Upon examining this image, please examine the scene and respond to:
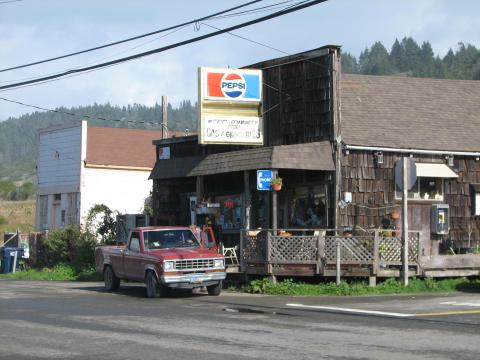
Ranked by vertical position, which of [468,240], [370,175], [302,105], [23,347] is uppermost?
[302,105]

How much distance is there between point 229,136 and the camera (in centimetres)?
2456

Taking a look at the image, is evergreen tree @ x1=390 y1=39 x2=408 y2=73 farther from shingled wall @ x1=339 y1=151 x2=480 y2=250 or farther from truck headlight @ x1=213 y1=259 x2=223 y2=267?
truck headlight @ x1=213 y1=259 x2=223 y2=267

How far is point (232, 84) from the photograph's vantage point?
2450 cm

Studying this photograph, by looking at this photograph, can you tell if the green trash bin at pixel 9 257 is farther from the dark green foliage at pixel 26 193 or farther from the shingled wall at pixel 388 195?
the dark green foliage at pixel 26 193

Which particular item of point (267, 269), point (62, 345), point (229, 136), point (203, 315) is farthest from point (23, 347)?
point (229, 136)

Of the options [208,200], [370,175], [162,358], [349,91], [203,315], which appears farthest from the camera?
[208,200]

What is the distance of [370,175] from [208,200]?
6.55m

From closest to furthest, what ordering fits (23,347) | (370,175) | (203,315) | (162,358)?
1. (162,358)
2. (23,347)
3. (203,315)
4. (370,175)

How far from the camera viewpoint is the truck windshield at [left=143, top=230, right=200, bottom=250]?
20734mm

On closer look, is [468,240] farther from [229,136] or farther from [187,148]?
[187,148]

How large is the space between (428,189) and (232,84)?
22.4 ft

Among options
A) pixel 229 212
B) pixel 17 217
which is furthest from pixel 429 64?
pixel 229 212

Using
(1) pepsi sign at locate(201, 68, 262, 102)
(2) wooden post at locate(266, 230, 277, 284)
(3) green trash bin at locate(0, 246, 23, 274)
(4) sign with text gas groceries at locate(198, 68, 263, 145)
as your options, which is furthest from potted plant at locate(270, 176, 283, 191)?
(3) green trash bin at locate(0, 246, 23, 274)

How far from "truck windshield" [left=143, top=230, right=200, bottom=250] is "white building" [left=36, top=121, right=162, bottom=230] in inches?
866
